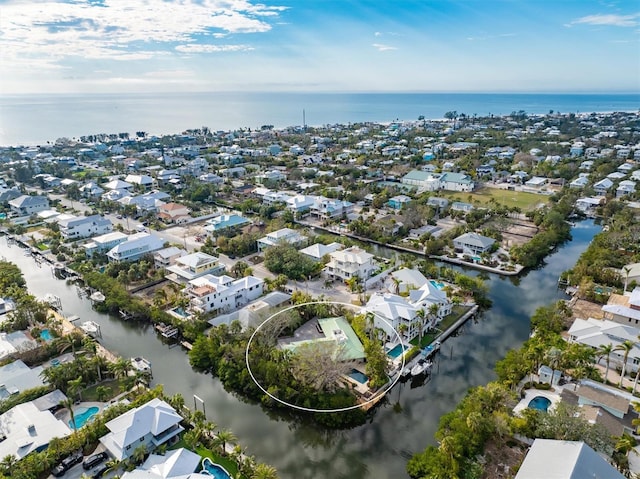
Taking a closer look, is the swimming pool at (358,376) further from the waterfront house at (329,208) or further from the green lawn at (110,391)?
the waterfront house at (329,208)

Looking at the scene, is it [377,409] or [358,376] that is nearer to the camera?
[377,409]

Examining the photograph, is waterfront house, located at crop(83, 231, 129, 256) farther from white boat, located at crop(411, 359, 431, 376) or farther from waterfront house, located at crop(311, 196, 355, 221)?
white boat, located at crop(411, 359, 431, 376)

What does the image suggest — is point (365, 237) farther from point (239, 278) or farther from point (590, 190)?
point (590, 190)

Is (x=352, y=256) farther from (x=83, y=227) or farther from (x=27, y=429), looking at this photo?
(x=83, y=227)

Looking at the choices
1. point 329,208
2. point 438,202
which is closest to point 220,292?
point 329,208

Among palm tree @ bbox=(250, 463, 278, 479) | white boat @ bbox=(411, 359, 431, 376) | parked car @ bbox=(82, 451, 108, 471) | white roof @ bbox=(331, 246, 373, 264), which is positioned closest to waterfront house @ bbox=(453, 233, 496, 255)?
white roof @ bbox=(331, 246, 373, 264)

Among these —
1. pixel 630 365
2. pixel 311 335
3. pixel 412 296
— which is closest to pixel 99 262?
pixel 311 335

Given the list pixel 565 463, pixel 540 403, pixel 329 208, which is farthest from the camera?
pixel 329 208

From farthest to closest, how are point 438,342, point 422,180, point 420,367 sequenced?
point 422,180, point 438,342, point 420,367
